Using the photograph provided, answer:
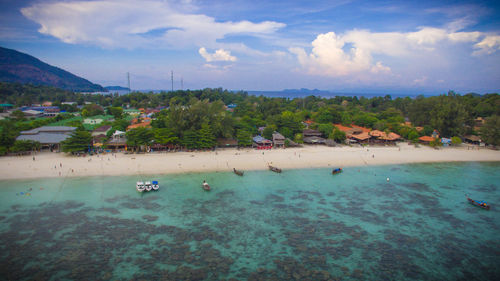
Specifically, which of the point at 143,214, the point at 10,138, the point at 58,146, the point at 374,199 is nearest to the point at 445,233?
the point at 374,199

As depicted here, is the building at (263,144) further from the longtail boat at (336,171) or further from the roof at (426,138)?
the roof at (426,138)

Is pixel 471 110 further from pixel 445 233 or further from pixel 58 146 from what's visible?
pixel 58 146

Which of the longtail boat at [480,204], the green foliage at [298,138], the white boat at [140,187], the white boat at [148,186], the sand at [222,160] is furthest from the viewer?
the green foliage at [298,138]

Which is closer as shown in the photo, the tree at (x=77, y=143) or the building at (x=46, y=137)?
the tree at (x=77, y=143)

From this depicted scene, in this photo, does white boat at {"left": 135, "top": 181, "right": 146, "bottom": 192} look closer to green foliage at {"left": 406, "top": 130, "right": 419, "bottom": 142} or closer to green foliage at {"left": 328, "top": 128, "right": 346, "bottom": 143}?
green foliage at {"left": 328, "top": 128, "right": 346, "bottom": 143}

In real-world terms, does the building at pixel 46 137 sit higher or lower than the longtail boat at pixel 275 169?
higher

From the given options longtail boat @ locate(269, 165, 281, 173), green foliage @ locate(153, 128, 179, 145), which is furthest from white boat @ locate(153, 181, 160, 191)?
longtail boat @ locate(269, 165, 281, 173)

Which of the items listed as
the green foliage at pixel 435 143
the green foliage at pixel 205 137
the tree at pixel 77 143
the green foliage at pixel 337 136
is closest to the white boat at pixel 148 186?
the green foliage at pixel 205 137
